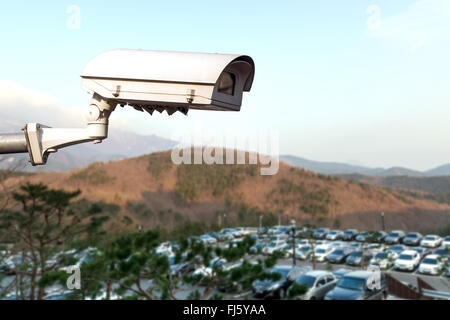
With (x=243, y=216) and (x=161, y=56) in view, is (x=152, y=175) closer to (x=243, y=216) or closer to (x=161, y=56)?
(x=243, y=216)

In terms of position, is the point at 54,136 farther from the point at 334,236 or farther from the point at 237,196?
the point at 237,196

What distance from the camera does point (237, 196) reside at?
145 feet

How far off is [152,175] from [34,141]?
48.5 meters

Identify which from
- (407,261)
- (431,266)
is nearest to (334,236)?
(407,261)

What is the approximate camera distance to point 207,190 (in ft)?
148

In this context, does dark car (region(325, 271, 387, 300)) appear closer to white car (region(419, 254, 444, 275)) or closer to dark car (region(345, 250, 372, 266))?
white car (region(419, 254, 444, 275))

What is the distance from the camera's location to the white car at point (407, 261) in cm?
1659

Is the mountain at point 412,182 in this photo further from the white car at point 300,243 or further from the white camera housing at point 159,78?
the white camera housing at point 159,78

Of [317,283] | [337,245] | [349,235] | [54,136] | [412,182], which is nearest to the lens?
[54,136]

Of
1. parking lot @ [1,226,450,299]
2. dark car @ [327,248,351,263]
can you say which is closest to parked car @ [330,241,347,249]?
parking lot @ [1,226,450,299]

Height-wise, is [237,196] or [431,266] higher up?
[237,196]

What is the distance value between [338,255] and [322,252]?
3.80ft

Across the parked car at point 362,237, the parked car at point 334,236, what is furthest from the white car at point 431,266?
the parked car at point 334,236
